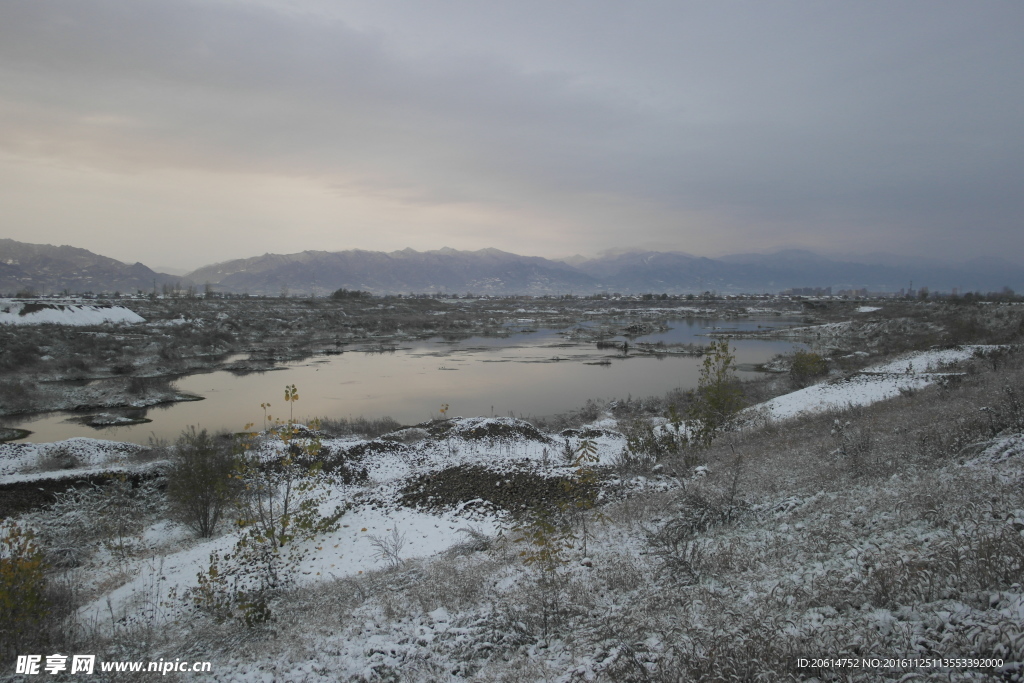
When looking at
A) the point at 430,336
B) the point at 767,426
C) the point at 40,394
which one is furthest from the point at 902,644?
the point at 430,336

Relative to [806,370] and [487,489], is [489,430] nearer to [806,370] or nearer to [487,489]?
[487,489]

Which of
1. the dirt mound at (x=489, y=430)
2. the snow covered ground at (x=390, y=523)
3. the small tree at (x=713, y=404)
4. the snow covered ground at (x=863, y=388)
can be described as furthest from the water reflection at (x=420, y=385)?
the small tree at (x=713, y=404)

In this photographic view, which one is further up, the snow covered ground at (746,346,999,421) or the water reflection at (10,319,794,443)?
the snow covered ground at (746,346,999,421)

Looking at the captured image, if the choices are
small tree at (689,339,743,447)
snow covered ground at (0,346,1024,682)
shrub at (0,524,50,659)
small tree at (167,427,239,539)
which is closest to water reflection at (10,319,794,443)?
snow covered ground at (0,346,1024,682)

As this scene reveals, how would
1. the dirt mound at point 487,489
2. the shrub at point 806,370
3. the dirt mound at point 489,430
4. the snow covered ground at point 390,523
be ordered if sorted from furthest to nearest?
the shrub at point 806,370 < the dirt mound at point 489,430 < the dirt mound at point 487,489 < the snow covered ground at point 390,523

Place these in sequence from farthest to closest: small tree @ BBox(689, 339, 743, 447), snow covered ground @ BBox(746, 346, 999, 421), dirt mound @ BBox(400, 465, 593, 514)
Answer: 1. snow covered ground @ BBox(746, 346, 999, 421)
2. small tree @ BBox(689, 339, 743, 447)
3. dirt mound @ BBox(400, 465, 593, 514)

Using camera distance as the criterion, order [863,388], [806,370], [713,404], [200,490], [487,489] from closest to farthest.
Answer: [200,490]
[487,489]
[713,404]
[863,388]
[806,370]

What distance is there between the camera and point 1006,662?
3.08 metres

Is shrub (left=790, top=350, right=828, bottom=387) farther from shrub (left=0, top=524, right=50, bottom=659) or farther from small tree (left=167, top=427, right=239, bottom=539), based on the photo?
shrub (left=0, top=524, right=50, bottom=659)

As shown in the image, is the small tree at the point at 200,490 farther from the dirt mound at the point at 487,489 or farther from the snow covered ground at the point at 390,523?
the dirt mound at the point at 487,489

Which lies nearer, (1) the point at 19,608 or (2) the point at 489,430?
(1) the point at 19,608

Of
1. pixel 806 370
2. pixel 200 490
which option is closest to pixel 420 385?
pixel 200 490

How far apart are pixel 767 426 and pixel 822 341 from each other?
4104cm

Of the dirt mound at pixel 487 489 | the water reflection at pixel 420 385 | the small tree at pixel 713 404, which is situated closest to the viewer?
the dirt mound at pixel 487 489
